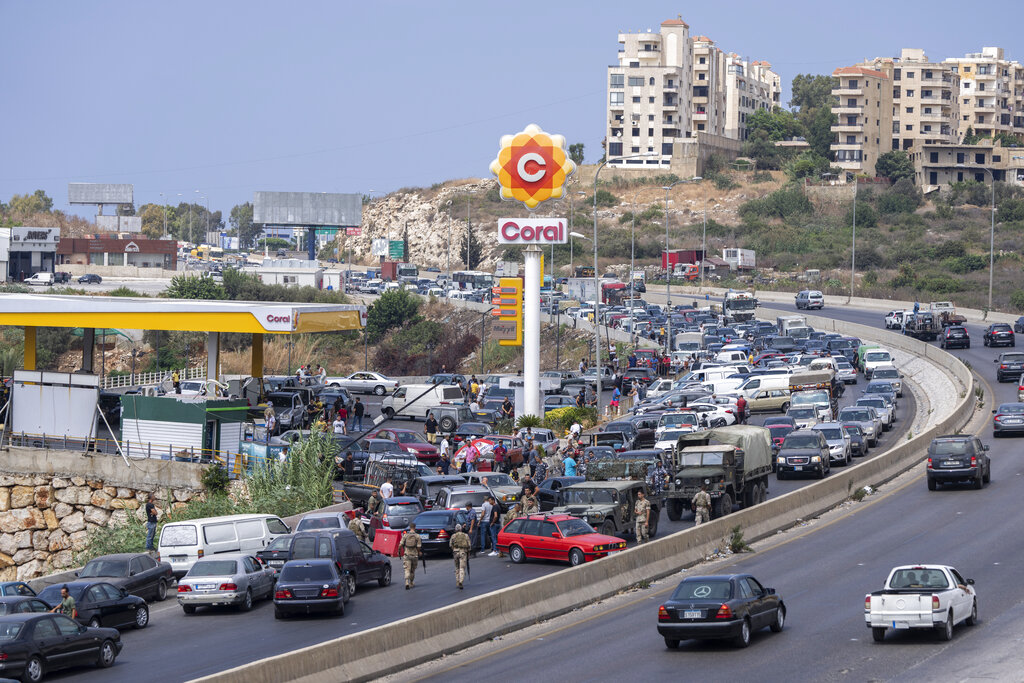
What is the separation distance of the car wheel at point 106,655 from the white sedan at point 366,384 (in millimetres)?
44328

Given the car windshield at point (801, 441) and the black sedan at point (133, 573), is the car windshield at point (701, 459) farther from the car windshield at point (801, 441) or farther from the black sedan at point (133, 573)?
the black sedan at point (133, 573)

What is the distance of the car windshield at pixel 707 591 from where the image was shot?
2130 centimetres

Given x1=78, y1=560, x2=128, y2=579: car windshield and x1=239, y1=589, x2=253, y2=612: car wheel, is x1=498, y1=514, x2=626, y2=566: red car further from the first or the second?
x1=78, y1=560, x2=128, y2=579: car windshield

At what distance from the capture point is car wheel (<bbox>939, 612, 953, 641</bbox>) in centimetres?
2098

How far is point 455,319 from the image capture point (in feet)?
386

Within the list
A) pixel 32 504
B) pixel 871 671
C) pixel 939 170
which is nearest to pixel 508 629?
pixel 871 671

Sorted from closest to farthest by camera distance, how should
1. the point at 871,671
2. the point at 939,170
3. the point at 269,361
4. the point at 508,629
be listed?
the point at 871,671 < the point at 508,629 < the point at 269,361 < the point at 939,170

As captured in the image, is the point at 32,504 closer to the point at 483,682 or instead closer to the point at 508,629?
the point at 508,629

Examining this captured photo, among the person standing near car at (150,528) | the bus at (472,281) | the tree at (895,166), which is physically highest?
the tree at (895,166)

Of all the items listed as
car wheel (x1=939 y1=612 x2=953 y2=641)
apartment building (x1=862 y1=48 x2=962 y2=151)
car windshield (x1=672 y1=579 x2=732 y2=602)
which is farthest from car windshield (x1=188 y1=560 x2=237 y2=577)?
apartment building (x1=862 y1=48 x2=962 y2=151)

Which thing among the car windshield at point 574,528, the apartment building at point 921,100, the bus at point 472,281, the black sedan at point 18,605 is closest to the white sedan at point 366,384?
the car windshield at point 574,528

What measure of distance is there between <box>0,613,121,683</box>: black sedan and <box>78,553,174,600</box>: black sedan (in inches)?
201

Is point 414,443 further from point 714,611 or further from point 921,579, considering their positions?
point 921,579

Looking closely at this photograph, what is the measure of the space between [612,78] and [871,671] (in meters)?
173
